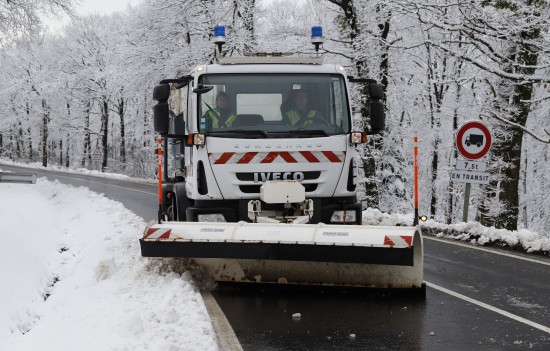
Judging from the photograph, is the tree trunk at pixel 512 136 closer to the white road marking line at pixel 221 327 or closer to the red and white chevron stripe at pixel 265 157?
the red and white chevron stripe at pixel 265 157

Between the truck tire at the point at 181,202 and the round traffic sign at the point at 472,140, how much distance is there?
5259 mm

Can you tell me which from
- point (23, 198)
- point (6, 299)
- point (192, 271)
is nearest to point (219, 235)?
point (192, 271)

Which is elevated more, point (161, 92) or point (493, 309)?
point (161, 92)

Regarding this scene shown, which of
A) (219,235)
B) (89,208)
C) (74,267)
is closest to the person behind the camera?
(219,235)

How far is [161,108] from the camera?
7793 mm

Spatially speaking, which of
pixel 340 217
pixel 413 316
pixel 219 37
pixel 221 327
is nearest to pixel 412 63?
pixel 219 37

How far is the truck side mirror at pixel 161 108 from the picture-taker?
7.69 m

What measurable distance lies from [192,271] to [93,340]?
208cm

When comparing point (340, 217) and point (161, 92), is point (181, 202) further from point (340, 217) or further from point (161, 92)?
point (340, 217)

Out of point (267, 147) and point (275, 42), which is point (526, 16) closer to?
point (267, 147)

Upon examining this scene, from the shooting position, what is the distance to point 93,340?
5.14 m

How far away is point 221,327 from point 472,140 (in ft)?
24.3

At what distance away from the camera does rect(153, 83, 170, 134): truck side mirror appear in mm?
7691

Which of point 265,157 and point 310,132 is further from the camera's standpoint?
point 310,132
